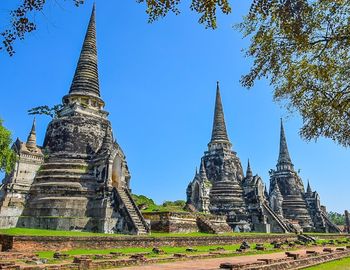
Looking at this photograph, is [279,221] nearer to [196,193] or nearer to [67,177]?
[196,193]

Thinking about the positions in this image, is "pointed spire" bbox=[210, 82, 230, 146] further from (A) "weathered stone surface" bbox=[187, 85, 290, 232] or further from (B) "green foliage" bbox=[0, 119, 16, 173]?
(B) "green foliage" bbox=[0, 119, 16, 173]

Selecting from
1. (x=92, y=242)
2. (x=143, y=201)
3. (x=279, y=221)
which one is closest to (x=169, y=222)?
(x=143, y=201)

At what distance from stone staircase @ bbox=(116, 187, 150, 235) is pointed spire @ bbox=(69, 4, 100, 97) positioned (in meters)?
11.1

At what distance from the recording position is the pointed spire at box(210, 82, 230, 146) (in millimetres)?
48375

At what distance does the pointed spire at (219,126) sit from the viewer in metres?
48.4

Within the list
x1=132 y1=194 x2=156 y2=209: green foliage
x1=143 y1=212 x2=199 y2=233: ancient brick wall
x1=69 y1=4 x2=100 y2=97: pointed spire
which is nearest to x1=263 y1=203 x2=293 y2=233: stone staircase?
x1=132 y1=194 x2=156 y2=209: green foliage

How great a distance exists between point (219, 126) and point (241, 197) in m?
11.2

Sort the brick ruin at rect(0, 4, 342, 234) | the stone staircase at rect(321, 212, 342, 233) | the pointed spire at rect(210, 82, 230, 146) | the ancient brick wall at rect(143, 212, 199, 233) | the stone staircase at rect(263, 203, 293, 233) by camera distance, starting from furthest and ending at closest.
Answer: the stone staircase at rect(321, 212, 342, 233) < the pointed spire at rect(210, 82, 230, 146) < the stone staircase at rect(263, 203, 293, 233) < the ancient brick wall at rect(143, 212, 199, 233) < the brick ruin at rect(0, 4, 342, 234)

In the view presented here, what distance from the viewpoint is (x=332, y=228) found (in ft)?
185

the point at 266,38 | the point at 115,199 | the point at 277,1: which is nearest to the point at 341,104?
the point at 266,38

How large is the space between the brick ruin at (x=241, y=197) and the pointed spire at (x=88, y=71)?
54.2 ft

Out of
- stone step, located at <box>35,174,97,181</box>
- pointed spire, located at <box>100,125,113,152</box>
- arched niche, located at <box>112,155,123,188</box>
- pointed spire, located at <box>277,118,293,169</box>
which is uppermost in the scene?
pointed spire, located at <box>277,118,293,169</box>

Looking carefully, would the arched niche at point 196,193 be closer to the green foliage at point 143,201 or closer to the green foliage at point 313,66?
the green foliage at point 143,201

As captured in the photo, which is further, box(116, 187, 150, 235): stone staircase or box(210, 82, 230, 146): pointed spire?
box(210, 82, 230, 146): pointed spire
